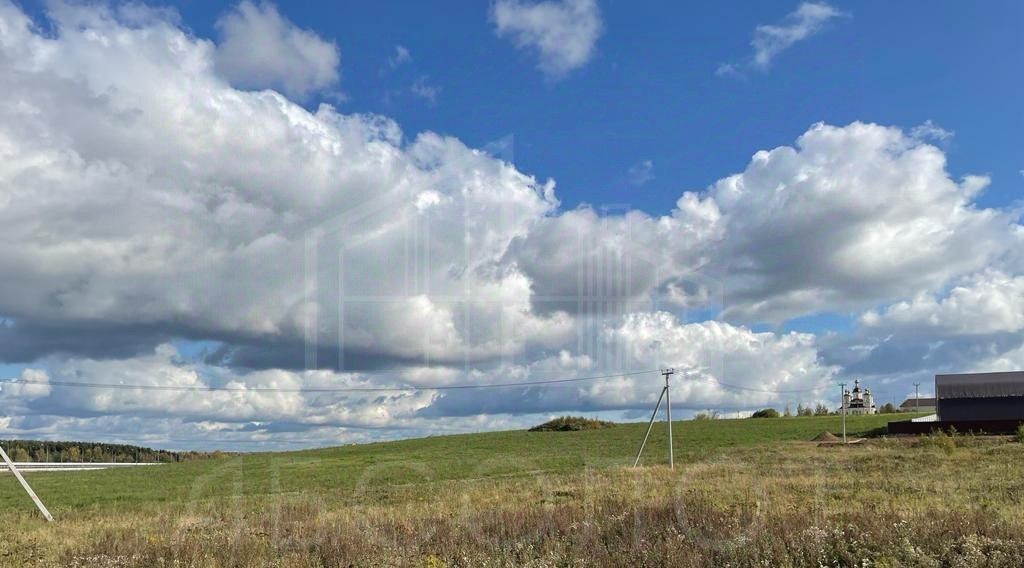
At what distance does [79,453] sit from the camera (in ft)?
552

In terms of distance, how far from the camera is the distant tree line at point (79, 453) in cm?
15295

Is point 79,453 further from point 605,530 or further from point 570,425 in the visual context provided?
point 605,530

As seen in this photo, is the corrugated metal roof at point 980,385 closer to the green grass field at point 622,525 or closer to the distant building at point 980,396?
the distant building at point 980,396

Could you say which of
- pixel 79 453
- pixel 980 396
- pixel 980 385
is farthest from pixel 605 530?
pixel 79 453

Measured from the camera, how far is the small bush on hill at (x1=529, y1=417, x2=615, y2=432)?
11850 cm

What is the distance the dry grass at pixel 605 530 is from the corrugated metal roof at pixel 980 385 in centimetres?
6509

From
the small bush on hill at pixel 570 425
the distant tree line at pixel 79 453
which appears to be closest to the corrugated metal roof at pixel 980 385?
the small bush on hill at pixel 570 425

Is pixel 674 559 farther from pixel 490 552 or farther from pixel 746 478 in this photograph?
pixel 746 478

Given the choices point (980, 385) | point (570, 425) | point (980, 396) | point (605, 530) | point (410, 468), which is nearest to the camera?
point (605, 530)

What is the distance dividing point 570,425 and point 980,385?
53.0 metres

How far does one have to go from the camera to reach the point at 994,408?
84.6 meters

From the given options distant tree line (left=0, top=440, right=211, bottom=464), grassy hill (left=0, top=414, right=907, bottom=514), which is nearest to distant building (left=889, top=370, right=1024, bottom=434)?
grassy hill (left=0, top=414, right=907, bottom=514)

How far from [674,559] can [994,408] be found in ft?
283

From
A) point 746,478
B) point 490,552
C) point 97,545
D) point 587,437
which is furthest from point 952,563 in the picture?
point 587,437
